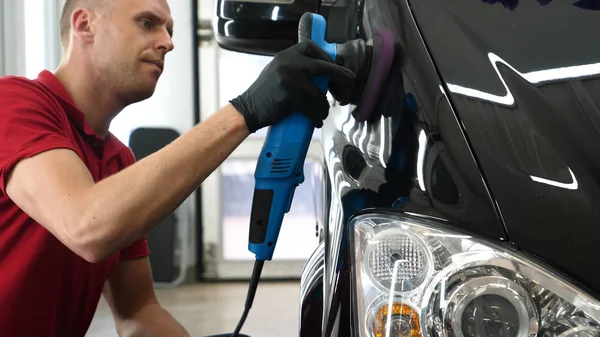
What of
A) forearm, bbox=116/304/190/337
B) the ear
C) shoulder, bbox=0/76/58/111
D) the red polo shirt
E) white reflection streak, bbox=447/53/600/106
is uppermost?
white reflection streak, bbox=447/53/600/106

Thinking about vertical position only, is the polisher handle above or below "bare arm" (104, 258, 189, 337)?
above

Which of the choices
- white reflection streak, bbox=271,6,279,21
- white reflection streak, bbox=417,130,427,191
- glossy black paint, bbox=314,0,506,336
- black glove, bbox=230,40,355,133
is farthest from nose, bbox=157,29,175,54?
white reflection streak, bbox=417,130,427,191

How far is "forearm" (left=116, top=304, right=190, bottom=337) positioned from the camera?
128cm

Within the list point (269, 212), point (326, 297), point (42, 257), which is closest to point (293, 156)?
point (269, 212)

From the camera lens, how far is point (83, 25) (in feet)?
4.14

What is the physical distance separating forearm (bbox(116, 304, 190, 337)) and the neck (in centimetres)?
53

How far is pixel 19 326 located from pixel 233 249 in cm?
253

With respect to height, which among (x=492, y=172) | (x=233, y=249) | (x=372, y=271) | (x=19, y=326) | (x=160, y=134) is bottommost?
(x=233, y=249)

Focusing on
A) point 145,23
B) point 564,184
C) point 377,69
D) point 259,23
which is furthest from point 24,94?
point 564,184

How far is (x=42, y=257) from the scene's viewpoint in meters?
1.07

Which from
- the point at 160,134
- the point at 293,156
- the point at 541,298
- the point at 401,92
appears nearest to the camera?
the point at 541,298

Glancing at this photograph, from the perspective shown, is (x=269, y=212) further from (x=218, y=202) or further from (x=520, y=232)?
(x=218, y=202)

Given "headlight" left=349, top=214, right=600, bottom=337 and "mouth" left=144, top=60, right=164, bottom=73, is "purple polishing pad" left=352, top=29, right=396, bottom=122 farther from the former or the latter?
"mouth" left=144, top=60, right=164, bottom=73

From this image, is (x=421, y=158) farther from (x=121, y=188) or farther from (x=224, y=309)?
(x=224, y=309)
